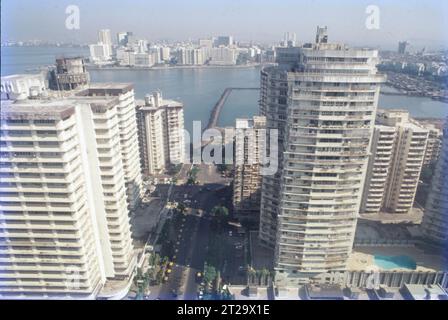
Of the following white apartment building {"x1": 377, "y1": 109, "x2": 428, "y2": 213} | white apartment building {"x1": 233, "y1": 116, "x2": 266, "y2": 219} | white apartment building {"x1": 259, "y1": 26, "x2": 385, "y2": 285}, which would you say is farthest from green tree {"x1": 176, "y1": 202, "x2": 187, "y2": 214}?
white apartment building {"x1": 377, "y1": 109, "x2": 428, "y2": 213}

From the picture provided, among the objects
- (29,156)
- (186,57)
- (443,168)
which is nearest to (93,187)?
(29,156)

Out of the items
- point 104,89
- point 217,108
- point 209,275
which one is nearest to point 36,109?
point 104,89

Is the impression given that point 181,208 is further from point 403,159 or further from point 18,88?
point 403,159

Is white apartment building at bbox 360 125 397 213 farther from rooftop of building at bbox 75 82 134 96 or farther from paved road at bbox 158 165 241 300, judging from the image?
rooftop of building at bbox 75 82 134 96

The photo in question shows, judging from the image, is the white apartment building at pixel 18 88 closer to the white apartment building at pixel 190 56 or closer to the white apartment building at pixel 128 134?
the white apartment building at pixel 128 134
